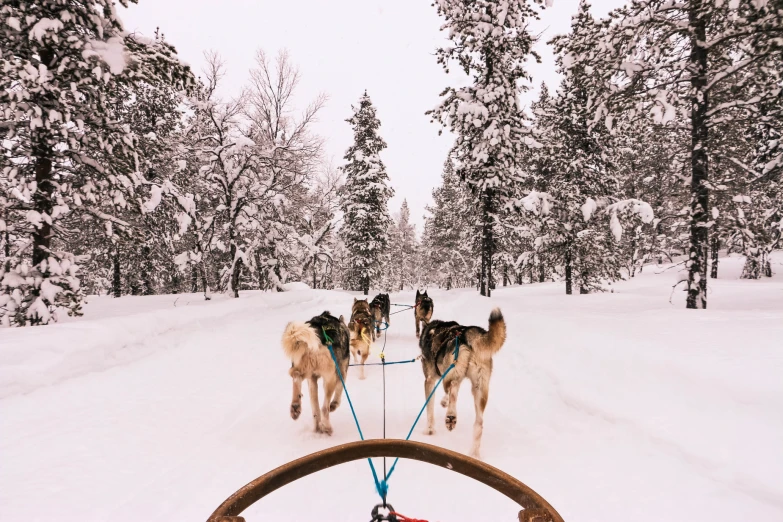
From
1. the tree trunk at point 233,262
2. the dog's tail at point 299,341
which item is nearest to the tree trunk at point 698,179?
the dog's tail at point 299,341

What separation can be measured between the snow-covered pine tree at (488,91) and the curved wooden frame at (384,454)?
15425 mm

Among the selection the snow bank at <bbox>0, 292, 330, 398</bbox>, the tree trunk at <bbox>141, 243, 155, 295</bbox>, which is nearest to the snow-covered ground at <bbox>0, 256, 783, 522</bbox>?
the snow bank at <bbox>0, 292, 330, 398</bbox>

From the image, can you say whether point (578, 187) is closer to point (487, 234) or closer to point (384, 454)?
point (487, 234)

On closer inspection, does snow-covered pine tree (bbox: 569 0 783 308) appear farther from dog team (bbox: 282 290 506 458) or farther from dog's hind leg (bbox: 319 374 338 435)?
dog's hind leg (bbox: 319 374 338 435)

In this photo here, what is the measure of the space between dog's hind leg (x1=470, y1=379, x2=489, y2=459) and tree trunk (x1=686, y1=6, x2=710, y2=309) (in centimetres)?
849

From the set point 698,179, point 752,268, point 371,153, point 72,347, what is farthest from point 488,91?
point 752,268

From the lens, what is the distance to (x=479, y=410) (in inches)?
147

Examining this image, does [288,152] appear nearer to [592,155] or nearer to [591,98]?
[591,98]

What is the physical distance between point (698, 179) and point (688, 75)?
9.93 feet

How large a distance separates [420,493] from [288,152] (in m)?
Result: 18.8

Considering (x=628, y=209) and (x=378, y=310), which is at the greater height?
(x=628, y=209)

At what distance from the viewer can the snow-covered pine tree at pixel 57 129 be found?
6793 mm

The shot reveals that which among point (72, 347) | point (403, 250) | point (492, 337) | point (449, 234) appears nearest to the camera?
point (492, 337)

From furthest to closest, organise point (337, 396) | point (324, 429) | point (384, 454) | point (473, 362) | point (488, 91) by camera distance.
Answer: point (488, 91) → point (337, 396) → point (324, 429) → point (473, 362) → point (384, 454)
